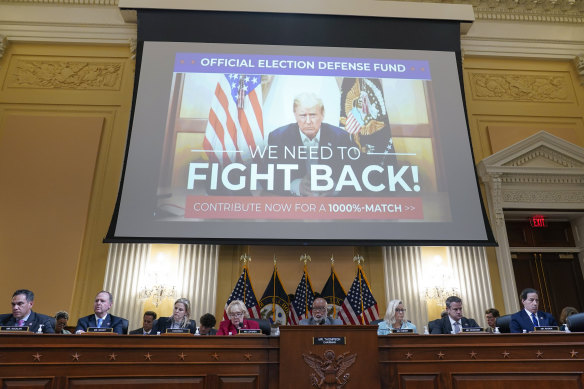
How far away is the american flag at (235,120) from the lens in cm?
581

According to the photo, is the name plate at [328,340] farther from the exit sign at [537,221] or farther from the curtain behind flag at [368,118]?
the exit sign at [537,221]

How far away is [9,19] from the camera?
7250 millimetres

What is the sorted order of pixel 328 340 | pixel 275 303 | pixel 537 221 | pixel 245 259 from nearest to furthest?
pixel 328 340, pixel 275 303, pixel 245 259, pixel 537 221

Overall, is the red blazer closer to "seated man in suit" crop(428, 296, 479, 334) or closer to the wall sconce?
"seated man in suit" crop(428, 296, 479, 334)

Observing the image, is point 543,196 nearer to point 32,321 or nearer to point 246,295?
point 246,295

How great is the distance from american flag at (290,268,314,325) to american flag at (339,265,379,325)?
0.42m

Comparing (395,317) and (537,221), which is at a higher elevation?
(537,221)

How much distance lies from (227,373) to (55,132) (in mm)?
5187

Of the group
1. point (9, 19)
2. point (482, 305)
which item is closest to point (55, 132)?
point (9, 19)

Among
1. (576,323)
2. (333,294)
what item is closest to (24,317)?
(333,294)

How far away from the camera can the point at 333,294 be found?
5887mm

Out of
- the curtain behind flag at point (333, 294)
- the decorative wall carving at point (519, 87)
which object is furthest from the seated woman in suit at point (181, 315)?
the decorative wall carving at point (519, 87)

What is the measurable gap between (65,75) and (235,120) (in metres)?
3.09

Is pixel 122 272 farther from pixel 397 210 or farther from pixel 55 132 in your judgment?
pixel 397 210
